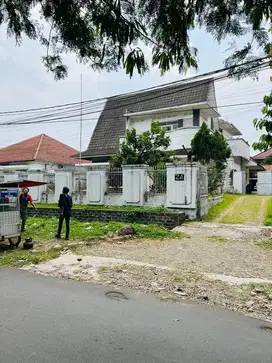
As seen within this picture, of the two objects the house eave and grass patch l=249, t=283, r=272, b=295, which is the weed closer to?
grass patch l=249, t=283, r=272, b=295

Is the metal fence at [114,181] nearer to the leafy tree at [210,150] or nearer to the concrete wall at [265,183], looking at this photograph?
the leafy tree at [210,150]

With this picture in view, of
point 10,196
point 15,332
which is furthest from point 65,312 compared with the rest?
point 10,196

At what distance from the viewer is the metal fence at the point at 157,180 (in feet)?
45.9

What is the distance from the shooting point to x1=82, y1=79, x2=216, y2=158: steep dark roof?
877 inches

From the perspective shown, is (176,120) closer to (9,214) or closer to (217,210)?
(217,210)

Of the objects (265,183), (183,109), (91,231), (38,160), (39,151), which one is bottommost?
(91,231)

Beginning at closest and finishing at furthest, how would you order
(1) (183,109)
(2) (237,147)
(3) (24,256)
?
(3) (24,256), (1) (183,109), (2) (237,147)

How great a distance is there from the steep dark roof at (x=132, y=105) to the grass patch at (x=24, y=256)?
1474 centimetres

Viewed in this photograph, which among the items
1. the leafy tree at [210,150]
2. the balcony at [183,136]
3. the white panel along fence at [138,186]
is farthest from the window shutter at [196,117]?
the white panel along fence at [138,186]

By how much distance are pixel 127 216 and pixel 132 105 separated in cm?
1502

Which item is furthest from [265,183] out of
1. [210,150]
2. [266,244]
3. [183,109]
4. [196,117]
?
[266,244]

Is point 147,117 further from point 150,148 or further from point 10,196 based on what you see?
point 10,196

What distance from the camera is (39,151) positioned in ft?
88.7

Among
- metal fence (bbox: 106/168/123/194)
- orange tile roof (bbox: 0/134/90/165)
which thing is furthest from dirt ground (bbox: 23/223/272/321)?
orange tile roof (bbox: 0/134/90/165)
